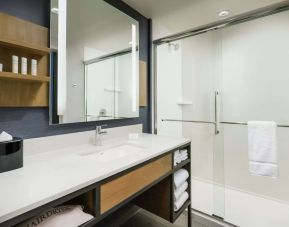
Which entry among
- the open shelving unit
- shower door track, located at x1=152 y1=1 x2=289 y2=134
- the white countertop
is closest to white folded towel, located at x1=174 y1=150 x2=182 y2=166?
the white countertop

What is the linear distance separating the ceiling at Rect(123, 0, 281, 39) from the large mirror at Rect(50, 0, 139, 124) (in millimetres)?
262

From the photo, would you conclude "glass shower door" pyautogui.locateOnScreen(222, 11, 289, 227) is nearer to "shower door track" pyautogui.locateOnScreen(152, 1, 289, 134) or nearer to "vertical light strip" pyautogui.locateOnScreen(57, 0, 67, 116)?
"shower door track" pyautogui.locateOnScreen(152, 1, 289, 134)

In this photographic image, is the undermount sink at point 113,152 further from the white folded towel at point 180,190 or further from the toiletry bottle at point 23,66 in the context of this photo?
the toiletry bottle at point 23,66

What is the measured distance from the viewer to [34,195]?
2.30 feet

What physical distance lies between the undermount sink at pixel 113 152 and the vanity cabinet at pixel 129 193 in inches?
7.9

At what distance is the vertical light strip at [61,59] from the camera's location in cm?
136

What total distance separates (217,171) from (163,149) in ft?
4.15

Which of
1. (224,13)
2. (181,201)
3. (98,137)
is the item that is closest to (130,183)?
(98,137)

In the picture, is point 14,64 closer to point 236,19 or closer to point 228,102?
point 236,19

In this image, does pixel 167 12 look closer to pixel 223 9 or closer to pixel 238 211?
pixel 223 9

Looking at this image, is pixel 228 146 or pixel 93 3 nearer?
pixel 93 3

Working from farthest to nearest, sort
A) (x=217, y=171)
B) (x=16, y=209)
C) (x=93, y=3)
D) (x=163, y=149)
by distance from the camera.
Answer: (x=217, y=171), (x=93, y=3), (x=163, y=149), (x=16, y=209)

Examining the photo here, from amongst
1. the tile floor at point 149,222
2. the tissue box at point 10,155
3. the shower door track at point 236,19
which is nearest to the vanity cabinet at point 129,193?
the tile floor at point 149,222

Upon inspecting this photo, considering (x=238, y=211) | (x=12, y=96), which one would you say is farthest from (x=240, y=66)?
(x=12, y=96)
